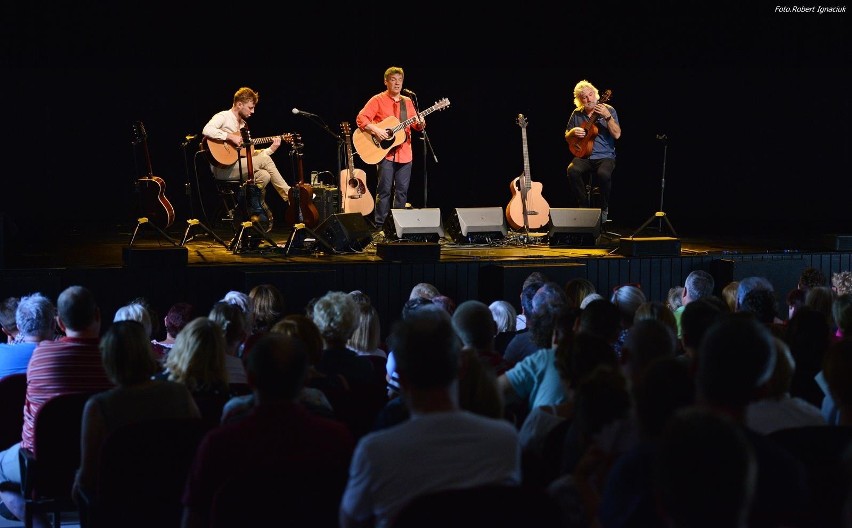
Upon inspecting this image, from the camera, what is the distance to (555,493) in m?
2.63

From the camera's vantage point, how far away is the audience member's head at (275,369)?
285 cm

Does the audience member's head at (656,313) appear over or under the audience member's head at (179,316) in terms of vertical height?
over

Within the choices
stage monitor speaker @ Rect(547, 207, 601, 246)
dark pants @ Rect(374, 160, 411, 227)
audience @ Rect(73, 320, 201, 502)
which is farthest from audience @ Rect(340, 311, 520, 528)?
dark pants @ Rect(374, 160, 411, 227)

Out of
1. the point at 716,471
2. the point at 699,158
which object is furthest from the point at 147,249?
the point at 699,158

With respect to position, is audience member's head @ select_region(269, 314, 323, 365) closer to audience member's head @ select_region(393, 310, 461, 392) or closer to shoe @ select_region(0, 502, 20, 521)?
audience member's head @ select_region(393, 310, 461, 392)

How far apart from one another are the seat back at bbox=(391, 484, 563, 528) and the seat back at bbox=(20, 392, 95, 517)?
185 cm

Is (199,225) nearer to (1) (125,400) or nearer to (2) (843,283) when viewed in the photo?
(2) (843,283)

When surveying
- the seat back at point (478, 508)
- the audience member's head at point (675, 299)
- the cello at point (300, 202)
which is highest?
the cello at point (300, 202)

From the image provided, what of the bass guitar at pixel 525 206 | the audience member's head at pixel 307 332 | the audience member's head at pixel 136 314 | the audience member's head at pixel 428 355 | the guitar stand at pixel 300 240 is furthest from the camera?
the bass guitar at pixel 525 206

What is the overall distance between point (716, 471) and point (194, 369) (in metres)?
2.23

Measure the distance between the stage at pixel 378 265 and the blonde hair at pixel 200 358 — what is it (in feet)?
13.0

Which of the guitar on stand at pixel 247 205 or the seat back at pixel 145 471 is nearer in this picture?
the seat back at pixel 145 471

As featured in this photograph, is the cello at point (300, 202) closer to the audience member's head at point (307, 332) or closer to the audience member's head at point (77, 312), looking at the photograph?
the audience member's head at point (77, 312)

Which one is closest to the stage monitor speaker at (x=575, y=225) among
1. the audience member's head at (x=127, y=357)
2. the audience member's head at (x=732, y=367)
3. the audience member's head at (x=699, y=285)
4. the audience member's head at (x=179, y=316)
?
the audience member's head at (x=699, y=285)
